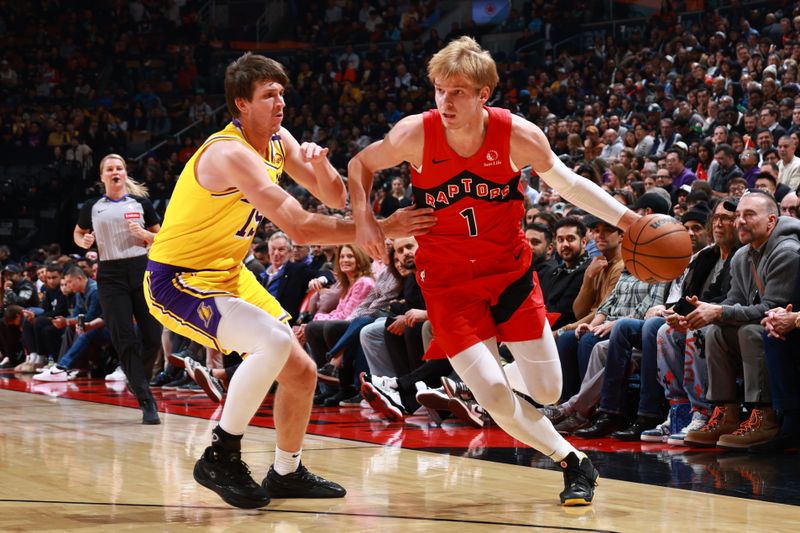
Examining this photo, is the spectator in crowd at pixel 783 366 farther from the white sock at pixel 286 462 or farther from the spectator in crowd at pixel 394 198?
the spectator in crowd at pixel 394 198

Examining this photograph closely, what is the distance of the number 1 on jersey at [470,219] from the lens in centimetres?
387

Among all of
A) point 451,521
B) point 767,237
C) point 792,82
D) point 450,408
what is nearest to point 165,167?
point 792,82

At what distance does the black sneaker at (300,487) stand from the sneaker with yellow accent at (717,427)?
2267 mm

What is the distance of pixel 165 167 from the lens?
64.4 ft

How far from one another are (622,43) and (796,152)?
25.5 feet

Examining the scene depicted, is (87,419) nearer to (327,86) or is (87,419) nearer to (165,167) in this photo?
(165,167)

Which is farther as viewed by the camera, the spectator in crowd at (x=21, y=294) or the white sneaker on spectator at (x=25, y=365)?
the spectator in crowd at (x=21, y=294)

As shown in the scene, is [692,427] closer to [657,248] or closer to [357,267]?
[657,248]

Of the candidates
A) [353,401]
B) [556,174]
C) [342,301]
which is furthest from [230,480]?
[342,301]

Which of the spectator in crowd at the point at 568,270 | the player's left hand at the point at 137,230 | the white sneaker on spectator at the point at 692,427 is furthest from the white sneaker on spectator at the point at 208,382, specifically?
the white sneaker on spectator at the point at 692,427

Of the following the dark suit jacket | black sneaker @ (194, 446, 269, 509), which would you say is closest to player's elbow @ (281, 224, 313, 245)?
black sneaker @ (194, 446, 269, 509)

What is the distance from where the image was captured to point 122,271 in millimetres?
6691

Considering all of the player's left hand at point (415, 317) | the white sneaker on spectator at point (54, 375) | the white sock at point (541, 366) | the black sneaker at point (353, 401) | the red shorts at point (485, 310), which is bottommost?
the white sneaker on spectator at point (54, 375)

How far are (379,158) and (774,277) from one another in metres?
2.50
